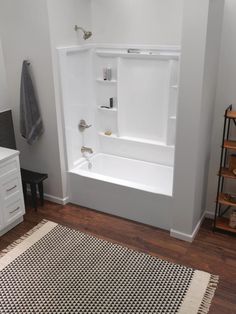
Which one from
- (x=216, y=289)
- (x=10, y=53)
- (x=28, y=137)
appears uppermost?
(x=10, y=53)

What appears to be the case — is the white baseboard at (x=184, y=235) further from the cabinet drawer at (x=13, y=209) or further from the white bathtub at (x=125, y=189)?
the cabinet drawer at (x=13, y=209)

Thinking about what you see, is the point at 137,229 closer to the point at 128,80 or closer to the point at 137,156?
the point at 137,156

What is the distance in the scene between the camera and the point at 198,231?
319cm

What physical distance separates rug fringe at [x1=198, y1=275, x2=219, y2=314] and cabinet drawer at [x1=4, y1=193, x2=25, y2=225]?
190cm

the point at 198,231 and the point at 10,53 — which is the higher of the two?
the point at 10,53

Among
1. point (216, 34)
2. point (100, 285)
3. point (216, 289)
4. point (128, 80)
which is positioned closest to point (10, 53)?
point (128, 80)

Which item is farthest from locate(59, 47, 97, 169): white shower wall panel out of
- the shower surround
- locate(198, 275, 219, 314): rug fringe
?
locate(198, 275, 219, 314): rug fringe

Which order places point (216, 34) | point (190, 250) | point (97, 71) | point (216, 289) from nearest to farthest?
point (216, 289) → point (216, 34) → point (190, 250) → point (97, 71)

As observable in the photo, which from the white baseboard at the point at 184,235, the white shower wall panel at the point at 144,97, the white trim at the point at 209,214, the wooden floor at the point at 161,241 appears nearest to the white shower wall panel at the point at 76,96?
the white shower wall panel at the point at 144,97

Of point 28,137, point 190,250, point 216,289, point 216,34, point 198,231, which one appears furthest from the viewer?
point 28,137

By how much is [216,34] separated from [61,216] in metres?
2.30

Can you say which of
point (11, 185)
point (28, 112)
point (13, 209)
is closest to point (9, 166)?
point (11, 185)

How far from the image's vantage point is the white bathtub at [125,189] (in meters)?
3.14

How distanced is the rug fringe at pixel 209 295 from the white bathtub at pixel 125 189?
0.70 m
